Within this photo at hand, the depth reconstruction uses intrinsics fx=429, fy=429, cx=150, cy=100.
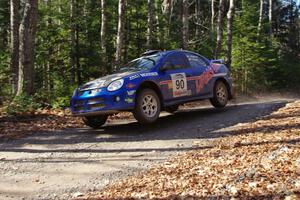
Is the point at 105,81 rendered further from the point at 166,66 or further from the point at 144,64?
the point at 166,66

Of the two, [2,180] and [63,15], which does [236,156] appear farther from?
[63,15]

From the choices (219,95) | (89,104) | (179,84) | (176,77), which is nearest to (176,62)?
(176,77)

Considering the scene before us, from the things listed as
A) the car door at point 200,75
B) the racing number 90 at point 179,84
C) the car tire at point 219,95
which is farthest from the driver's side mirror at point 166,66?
the car tire at point 219,95

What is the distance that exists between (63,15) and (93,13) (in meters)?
2.44

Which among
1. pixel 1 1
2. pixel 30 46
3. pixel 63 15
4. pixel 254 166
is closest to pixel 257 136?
pixel 254 166

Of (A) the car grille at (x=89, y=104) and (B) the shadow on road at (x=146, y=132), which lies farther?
(A) the car grille at (x=89, y=104)

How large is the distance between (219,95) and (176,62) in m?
2.06

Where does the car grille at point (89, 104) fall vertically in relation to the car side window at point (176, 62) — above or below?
below

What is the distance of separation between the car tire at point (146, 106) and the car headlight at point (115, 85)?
1.56 feet

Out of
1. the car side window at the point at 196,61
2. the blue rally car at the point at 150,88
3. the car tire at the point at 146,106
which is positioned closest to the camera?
the blue rally car at the point at 150,88

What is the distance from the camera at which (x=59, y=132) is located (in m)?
9.82

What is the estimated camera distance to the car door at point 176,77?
32.6 ft

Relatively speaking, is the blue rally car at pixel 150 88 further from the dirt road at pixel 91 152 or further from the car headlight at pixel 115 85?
the dirt road at pixel 91 152

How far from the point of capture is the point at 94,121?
1029cm
